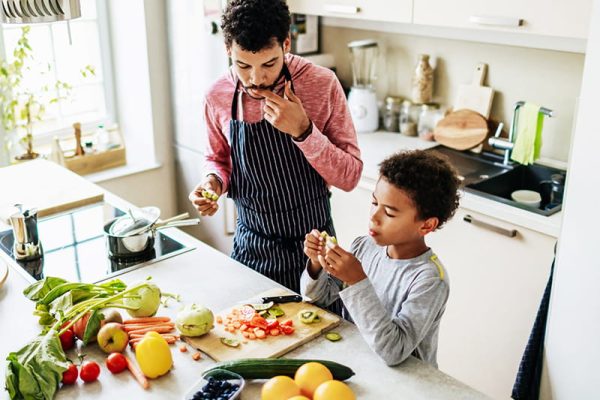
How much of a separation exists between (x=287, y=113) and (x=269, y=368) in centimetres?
64

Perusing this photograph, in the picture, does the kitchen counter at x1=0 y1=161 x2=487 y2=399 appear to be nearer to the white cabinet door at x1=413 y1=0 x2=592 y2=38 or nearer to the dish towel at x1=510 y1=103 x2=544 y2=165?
the white cabinet door at x1=413 y1=0 x2=592 y2=38

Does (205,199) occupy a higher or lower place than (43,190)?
higher

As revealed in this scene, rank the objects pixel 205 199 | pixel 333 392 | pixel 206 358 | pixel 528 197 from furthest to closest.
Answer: pixel 528 197 < pixel 205 199 < pixel 206 358 < pixel 333 392

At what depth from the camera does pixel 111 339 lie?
4.95 feet

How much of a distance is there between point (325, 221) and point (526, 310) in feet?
2.85

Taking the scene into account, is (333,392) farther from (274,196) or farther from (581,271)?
(581,271)

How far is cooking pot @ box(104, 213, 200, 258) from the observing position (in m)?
1.95

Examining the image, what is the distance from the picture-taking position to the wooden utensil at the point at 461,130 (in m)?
2.92

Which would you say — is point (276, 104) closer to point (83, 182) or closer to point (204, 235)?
point (83, 182)

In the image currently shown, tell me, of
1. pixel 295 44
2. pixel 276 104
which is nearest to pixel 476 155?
pixel 295 44

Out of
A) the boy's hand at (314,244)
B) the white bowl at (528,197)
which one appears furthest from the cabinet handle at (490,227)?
the boy's hand at (314,244)

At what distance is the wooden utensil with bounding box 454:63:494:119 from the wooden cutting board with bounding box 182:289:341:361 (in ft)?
5.29

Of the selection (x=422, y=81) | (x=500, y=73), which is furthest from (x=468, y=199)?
(x=422, y=81)

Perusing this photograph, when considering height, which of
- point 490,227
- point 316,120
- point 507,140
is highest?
point 316,120
